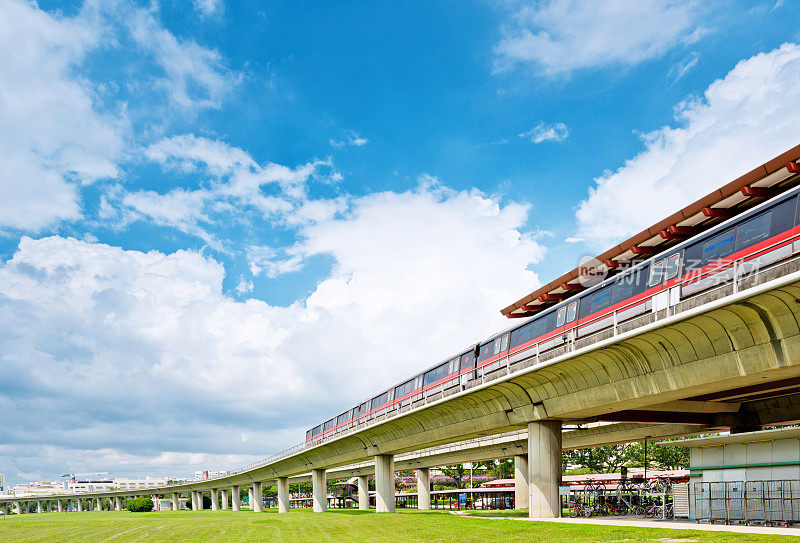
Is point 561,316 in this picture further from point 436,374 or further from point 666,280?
point 436,374

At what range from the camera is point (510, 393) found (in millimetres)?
34250

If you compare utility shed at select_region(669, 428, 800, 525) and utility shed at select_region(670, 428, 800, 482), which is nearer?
utility shed at select_region(669, 428, 800, 525)

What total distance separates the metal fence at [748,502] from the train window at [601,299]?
8.64m

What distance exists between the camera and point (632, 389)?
25953 mm

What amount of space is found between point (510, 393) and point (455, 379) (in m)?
8.02

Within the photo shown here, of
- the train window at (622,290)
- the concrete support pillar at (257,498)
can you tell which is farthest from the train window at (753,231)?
the concrete support pillar at (257,498)

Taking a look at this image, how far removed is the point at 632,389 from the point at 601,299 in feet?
12.8

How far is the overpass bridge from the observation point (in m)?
19.6

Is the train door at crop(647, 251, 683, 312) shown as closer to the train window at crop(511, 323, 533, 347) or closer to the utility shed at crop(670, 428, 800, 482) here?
the utility shed at crop(670, 428, 800, 482)

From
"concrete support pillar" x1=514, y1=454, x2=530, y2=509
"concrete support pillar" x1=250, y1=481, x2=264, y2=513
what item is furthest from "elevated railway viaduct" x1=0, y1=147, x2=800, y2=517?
"concrete support pillar" x1=250, y1=481, x2=264, y2=513

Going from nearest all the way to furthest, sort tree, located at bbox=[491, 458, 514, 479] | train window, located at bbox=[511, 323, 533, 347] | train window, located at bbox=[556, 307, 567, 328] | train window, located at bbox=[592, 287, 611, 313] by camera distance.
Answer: train window, located at bbox=[592, 287, 611, 313], train window, located at bbox=[556, 307, 567, 328], train window, located at bbox=[511, 323, 533, 347], tree, located at bbox=[491, 458, 514, 479]

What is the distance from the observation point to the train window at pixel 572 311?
Answer: 2934 centimetres

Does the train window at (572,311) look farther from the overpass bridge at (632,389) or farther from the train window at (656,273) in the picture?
the train window at (656,273)

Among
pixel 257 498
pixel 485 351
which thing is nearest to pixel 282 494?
pixel 257 498
